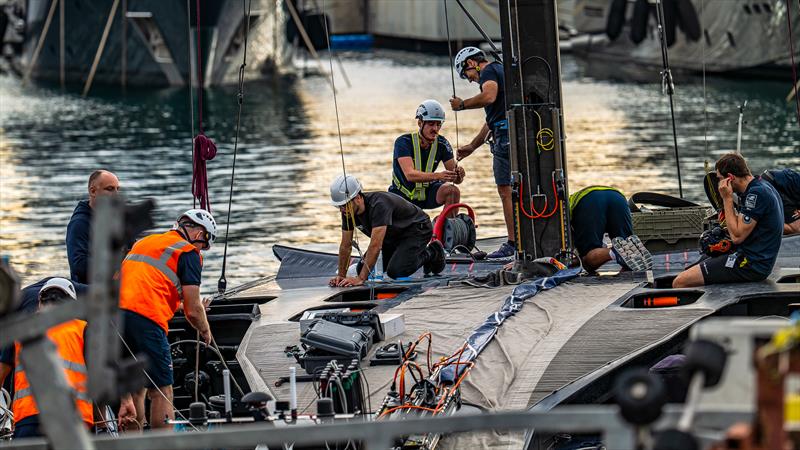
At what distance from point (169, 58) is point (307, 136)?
20.1 metres

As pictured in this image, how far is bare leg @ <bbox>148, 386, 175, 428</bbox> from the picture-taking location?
9305 mm

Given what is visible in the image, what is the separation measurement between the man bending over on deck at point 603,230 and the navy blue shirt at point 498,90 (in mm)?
1330

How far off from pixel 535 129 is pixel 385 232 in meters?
1.42

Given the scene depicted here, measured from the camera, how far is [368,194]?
1200cm

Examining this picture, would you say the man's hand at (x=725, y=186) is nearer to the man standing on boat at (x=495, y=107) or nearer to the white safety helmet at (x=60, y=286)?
the man standing on boat at (x=495, y=107)

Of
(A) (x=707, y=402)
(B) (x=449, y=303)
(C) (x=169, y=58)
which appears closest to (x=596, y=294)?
(B) (x=449, y=303)

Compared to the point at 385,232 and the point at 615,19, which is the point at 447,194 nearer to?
the point at 385,232

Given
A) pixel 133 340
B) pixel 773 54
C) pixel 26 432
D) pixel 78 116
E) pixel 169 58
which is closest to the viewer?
pixel 26 432

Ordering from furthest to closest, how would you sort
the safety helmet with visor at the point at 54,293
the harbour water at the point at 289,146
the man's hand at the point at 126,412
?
the harbour water at the point at 289,146, the man's hand at the point at 126,412, the safety helmet with visor at the point at 54,293

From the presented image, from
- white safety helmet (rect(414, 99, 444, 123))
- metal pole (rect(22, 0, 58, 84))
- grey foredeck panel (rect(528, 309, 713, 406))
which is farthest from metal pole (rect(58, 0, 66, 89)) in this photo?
grey foredeck panel (rect(528, 309, 713, 406))

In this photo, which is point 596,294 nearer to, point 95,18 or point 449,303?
point 449,303

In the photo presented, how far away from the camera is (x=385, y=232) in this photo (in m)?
12.0

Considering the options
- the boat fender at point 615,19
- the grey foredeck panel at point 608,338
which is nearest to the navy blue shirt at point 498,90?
the grey foredeck panel at point 608,338

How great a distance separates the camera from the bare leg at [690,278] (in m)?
11.2
